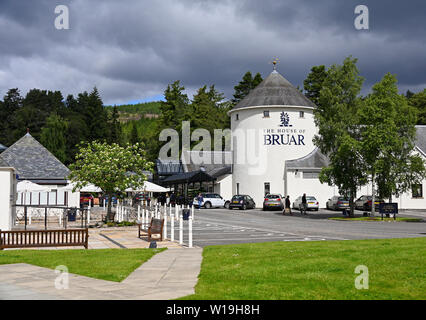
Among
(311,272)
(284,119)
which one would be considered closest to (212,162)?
(284,119)

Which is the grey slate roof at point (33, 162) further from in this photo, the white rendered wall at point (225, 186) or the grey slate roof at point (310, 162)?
the grey slate roof at point (310, 162)

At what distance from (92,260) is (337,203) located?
36273mm

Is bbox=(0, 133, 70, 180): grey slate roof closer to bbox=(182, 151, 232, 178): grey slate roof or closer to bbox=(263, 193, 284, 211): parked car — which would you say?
bbox=(263, 193, 284, 211): parked car

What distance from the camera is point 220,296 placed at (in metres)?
8.32

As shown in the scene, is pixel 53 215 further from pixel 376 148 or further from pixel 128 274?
pixel 128 274

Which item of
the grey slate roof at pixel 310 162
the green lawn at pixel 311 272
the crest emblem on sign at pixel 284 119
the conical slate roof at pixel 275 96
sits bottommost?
the green lawn at pixel 311 272

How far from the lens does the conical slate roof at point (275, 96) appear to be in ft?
184

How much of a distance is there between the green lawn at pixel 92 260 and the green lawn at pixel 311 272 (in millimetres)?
1764

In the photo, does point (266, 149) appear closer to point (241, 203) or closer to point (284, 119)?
point (284, 119)

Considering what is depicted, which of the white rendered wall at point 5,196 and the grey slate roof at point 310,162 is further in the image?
the grey slate roof at point 310,162

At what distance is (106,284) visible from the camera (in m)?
9.70

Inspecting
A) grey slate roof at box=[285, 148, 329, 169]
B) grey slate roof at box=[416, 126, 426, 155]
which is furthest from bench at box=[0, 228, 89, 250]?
grey slate roof at box=[416, 126, 426, 155]

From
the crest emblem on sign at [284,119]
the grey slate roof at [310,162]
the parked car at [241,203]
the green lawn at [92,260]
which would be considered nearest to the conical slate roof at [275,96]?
the crest emblem on sign at [284,119]
